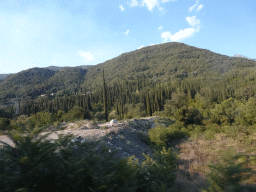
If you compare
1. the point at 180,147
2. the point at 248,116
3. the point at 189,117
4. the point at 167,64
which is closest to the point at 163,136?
the point at 180,147

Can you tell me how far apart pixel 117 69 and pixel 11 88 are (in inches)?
3478

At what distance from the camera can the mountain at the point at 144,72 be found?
97750 mm

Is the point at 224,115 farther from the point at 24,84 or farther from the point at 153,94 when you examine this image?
the point at 24,84

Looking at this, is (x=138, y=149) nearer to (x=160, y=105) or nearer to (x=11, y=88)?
(x=160, y=105)

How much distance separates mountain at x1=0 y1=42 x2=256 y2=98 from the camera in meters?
97.8

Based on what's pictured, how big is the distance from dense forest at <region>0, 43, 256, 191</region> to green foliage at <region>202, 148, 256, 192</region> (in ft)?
12.0

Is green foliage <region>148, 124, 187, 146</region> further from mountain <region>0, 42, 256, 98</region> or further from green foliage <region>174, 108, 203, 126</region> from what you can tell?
mountain <region>0, 42, 256, 98</region>

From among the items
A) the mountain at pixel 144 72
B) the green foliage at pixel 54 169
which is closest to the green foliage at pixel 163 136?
the green foliage at pixel 54 169

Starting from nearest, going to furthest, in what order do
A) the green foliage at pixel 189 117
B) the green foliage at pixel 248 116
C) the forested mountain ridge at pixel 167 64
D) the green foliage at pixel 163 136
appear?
the green foliage at pixel 163 136, the green foliage at pixel 248 116, the green foliage at pixel 189 117, the forested mountain ridge at pixel 167 64

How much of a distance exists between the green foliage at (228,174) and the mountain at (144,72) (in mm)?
79384

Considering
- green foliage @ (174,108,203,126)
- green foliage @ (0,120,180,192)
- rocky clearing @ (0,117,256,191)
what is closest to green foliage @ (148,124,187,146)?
rocky clearing @ (0,117,256,191)

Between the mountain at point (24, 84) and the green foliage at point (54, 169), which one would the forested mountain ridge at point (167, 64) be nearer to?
the mountain at point (24, 84)

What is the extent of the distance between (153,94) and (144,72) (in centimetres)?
8145

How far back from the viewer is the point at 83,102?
61.8 m
